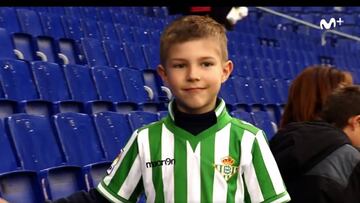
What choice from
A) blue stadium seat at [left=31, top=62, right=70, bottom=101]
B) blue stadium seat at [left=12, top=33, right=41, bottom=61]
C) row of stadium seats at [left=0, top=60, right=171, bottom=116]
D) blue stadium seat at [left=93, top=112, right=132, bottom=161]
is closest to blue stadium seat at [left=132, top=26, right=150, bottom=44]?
row of stadium seats at [left=0, top=60, right=171, bottom=116]

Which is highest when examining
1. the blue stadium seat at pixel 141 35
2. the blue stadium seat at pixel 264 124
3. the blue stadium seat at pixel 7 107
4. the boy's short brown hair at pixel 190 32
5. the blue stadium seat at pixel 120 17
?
the blue stadium seat at pixel 120 17

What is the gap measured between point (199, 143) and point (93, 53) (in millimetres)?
3689

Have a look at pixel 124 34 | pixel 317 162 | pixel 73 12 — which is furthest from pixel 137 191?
pixel 73 12

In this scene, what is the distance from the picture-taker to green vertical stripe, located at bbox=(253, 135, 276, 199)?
138 cm

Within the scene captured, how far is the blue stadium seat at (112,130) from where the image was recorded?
3176 mm

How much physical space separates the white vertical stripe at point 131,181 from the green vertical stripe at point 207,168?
131mm

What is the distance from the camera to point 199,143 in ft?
4.56

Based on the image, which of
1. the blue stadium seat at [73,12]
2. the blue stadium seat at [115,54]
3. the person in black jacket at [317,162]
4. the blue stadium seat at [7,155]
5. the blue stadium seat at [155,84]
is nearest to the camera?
the person in black jacket at [317,162]

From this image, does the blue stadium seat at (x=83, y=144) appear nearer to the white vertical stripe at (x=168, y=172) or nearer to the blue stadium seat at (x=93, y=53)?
the white vertical stripe at (x=168, y=172)

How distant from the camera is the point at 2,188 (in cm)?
237

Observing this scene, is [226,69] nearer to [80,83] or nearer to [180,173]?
[180,173]

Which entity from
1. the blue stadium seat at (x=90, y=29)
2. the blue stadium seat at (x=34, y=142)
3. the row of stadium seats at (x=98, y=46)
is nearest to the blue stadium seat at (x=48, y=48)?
the row of stadium seats at (x=98, y=46)
